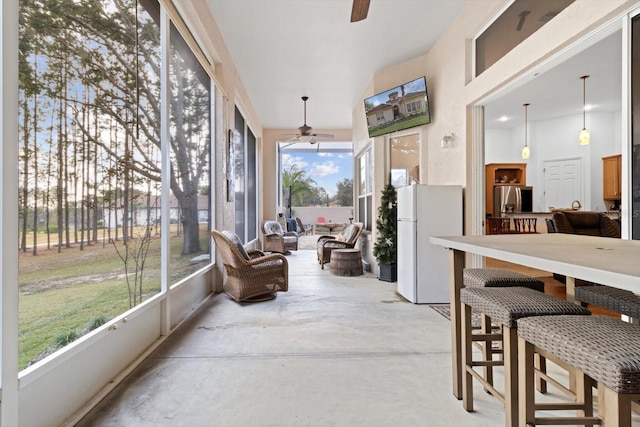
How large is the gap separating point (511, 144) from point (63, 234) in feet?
29.5

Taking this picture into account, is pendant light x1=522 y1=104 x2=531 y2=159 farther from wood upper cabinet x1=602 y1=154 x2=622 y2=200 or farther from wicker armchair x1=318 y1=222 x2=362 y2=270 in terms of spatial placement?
wicker armchair x1=318 y1=222 x2=362 y2=270

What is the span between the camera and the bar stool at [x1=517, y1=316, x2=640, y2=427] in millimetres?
895

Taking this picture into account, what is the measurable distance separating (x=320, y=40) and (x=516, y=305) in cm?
385

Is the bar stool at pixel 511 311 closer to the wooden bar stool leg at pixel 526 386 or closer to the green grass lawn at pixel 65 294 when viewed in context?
the wooden bar stool leg at pixel 526 386

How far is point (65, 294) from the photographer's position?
5.45ft

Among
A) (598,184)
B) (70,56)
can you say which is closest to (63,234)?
(70,56)

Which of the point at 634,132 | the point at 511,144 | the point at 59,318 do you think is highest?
the point at 511,144

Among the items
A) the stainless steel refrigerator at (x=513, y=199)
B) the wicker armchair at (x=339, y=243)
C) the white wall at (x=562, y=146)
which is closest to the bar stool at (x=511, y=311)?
the wicker armchair at (x=339, y=243)

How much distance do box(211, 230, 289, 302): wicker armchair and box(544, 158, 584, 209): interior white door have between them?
688 centimetres

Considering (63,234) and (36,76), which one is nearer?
(36,76)

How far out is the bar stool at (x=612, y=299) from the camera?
152cm

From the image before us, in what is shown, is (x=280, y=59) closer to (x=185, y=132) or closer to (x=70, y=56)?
(x=185, y=132)

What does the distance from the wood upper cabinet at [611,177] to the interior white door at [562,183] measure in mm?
438

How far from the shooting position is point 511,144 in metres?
8.00
